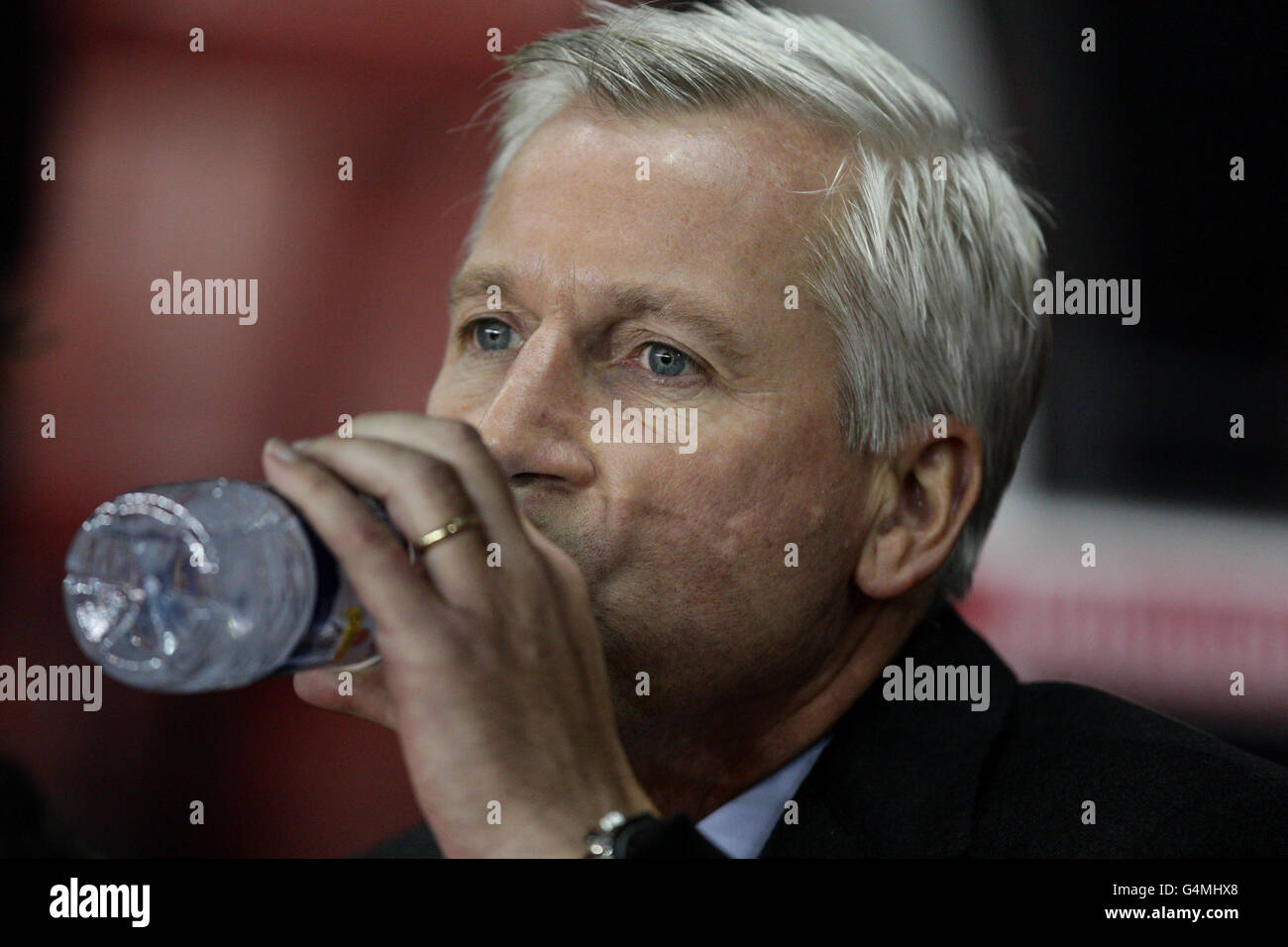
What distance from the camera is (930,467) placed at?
1667 millimetres

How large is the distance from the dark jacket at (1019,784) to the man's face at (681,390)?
145mm

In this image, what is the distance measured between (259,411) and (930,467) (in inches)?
53.7

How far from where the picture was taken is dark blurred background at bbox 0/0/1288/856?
2275 mm

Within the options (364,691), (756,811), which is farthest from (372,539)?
(756,811)

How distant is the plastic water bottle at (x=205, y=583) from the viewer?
3.37 ft

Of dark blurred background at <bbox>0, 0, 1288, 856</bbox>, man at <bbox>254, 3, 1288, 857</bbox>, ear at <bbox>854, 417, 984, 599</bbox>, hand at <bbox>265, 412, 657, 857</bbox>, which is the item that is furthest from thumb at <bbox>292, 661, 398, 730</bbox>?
dark blurred background at <bbox>0, 0, 1288, 856</bbox>

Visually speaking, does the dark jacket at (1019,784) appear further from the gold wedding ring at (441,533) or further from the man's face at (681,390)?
the gold wedding ring at (441,533)

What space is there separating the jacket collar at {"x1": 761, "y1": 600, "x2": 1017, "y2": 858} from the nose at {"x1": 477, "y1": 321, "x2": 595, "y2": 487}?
1.61 ft

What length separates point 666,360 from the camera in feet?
4.95

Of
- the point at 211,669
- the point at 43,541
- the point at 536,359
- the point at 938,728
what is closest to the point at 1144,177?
the point at 938,728

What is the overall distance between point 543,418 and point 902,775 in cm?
60

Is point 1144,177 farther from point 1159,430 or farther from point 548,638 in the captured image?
point 548,638

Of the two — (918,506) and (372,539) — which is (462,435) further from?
(918,506)

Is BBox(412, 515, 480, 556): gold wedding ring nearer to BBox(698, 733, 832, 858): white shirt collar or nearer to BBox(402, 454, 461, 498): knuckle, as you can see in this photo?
BBox(402, 454, 461, 498): knuckle
